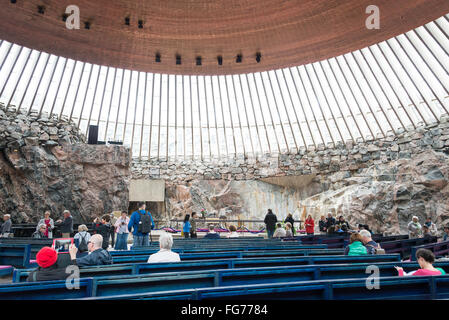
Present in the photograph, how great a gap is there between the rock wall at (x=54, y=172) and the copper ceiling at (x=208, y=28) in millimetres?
4735

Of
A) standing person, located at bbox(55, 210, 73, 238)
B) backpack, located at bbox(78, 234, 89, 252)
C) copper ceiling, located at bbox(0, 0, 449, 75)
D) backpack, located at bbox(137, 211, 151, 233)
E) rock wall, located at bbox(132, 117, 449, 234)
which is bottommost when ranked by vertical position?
backpack, located at bbox(78, 234, 89, 252)

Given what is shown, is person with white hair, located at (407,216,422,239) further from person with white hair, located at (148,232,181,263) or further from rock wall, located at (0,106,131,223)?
rock wall, located at (0,106,131,223)

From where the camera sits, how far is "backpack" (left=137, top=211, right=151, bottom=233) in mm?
7527

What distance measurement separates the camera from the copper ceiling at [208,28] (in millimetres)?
9109

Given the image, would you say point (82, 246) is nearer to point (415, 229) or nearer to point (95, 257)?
point (95, 257)

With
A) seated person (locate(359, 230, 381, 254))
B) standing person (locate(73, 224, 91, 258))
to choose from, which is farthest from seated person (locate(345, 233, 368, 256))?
standing person (locate(73, 224, 91, 258))

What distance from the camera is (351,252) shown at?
16.2ft

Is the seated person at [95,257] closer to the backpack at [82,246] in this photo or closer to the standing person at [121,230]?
the backpack at [82,246]

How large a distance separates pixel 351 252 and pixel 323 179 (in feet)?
49.8

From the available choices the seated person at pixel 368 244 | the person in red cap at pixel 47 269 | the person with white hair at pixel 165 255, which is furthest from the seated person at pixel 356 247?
the person in red cap at pixel 47 269

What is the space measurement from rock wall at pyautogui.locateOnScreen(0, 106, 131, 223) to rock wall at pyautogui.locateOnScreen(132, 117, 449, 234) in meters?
5.77

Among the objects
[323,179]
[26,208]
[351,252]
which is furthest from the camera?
[323,179]
